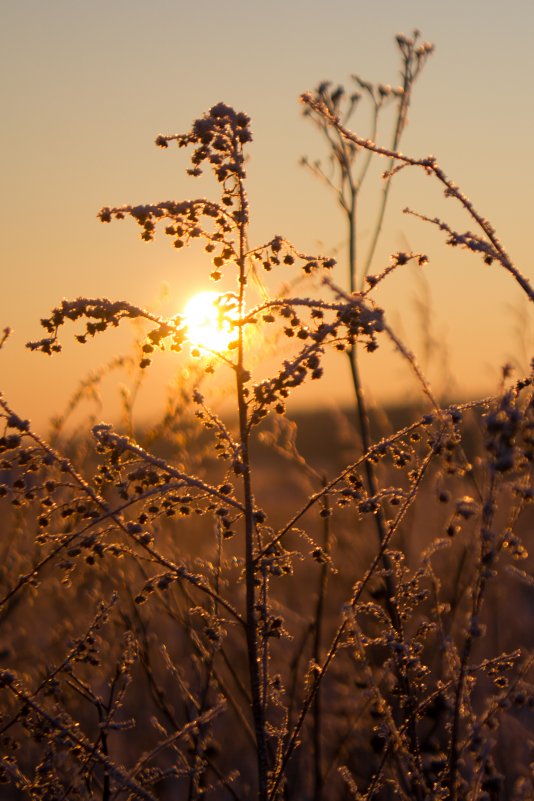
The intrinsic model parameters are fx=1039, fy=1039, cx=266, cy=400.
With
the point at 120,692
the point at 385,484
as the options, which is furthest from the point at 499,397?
the point at 385,484

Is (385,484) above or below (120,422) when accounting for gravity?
below

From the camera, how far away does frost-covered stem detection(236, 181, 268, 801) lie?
Result: 10.1ft

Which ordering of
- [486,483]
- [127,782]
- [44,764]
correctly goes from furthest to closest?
[44,764] < [127,782] < [486,483]

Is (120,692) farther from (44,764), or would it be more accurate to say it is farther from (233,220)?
(233,220)

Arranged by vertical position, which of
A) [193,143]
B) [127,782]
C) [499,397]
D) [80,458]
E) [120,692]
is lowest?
[127,782]

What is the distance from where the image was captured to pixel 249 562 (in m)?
3.20

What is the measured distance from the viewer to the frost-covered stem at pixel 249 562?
10.1 ft

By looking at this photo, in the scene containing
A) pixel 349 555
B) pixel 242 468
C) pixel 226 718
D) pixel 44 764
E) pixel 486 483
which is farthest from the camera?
pixel 226 718

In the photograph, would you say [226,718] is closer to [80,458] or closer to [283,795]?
[80,458]

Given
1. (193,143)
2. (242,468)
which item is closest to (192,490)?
(242,468)

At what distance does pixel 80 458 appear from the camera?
5.15 metres

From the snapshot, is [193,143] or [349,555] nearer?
[193,143]

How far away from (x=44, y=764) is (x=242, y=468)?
117cm

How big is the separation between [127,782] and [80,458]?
2.50 meters
